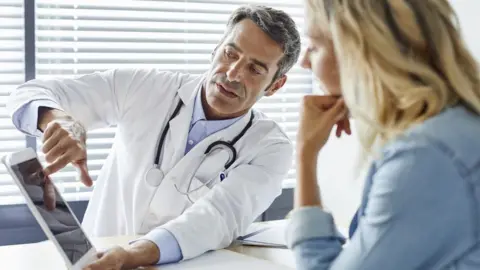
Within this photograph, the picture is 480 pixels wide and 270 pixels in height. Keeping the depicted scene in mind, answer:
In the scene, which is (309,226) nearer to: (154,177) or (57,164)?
(57,164)

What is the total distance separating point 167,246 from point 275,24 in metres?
0.78

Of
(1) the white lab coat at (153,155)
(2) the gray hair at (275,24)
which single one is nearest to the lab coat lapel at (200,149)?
(1) the white lab coat at (153,155)

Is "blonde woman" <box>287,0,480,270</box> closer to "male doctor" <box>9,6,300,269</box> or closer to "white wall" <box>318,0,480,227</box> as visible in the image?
"male doctor" <box>9,6,300,269</box>

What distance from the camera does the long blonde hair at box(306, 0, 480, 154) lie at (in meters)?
0.99

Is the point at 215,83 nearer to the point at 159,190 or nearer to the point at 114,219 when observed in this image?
the point at 159,190

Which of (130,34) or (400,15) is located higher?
(400,15)

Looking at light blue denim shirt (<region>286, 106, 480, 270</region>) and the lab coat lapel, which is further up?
light blue denim shirt (<region>286, 106, 480, 270</region>)

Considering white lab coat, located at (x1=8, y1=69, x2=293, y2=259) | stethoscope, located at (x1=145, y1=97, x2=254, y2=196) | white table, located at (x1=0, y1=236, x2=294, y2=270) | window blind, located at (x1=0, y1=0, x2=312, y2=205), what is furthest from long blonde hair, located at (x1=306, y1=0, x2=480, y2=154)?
window blind, located at (x1=0, y1=0, x2=312, y2=205)

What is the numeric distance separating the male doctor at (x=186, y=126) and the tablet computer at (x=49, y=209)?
1.29 ft

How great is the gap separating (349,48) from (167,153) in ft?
→ 3.44

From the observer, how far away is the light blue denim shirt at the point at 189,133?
5.06 feet

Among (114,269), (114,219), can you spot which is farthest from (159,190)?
(114,269)

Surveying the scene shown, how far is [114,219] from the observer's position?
2098 millimetres

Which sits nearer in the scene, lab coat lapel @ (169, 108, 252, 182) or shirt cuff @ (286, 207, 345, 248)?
shirt cuff @ (286, 207, 345, 248)
